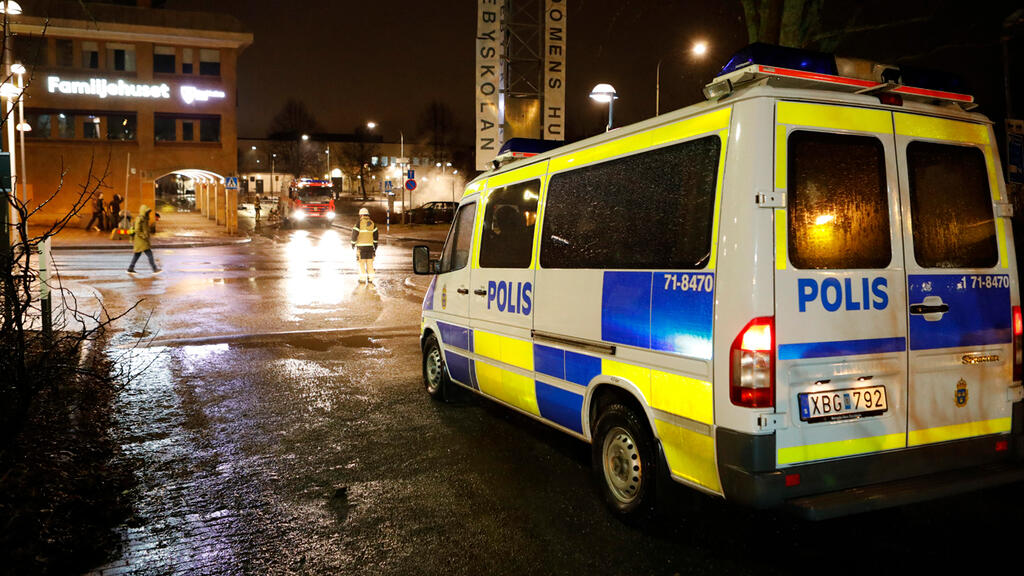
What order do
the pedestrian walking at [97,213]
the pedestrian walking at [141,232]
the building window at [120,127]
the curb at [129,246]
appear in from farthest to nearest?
1. the building window at [120,127]
2. the pedestrian walking at [97,213]
3. the curb at [129,246]
4. the pedestrian walking at [141,232]

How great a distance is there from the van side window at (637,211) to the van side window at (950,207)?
1.13 m

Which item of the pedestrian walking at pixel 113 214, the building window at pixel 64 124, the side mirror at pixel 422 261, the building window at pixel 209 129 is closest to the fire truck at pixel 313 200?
the building window at pixel 209 129

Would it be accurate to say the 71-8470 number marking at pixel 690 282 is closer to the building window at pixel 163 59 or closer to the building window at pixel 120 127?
the building window at pixel 120 127

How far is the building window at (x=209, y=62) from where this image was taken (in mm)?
43281

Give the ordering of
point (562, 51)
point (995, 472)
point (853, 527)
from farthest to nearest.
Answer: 1. point (562, 51)
2. point (853, 527)
3. point (995, 472)

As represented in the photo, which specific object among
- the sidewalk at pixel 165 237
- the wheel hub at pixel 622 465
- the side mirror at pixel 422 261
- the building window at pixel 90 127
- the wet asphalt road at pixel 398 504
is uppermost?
the building window at pixel 90 127

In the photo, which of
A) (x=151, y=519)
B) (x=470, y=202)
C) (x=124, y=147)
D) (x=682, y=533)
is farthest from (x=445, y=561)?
(x=124, y=147)

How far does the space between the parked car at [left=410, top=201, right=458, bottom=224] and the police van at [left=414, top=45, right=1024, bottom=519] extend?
49.8m

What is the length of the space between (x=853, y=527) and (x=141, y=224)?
61.2 feet

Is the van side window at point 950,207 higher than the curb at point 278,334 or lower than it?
higher

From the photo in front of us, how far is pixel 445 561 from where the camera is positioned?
395 centimetres

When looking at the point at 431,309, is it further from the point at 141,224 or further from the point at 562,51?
the point at 141,224

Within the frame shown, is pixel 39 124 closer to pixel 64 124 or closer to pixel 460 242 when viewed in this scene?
pixel 64 124

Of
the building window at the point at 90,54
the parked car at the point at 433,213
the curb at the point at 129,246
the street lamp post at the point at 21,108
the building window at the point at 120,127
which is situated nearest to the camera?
the street lamp post at the point at 21,108
